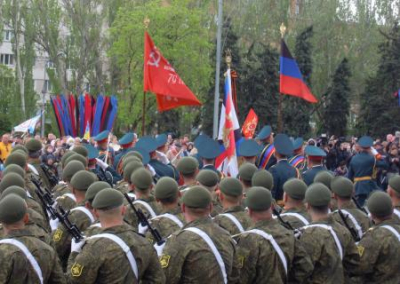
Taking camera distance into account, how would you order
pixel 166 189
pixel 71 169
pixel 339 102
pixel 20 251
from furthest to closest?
pixel 339 102, pixel 71 169, pixel 166 189, pixel 20 251

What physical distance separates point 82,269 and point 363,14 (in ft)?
154

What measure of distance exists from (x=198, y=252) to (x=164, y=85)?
1143 cm

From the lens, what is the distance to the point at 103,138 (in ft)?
46.2

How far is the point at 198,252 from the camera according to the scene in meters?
6.53

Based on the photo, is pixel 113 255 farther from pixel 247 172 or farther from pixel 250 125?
pixel 250 125

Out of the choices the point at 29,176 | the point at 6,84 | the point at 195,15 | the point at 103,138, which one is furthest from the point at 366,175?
the point at 6,84

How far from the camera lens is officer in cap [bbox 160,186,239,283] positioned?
6.53m

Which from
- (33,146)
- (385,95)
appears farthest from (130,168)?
(385,95)

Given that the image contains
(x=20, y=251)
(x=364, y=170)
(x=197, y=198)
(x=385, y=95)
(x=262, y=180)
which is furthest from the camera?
(x=385, y=95)

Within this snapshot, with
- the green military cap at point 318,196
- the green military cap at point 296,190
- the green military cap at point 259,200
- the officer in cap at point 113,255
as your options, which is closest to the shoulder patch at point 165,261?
the officer in cap at point 113,255

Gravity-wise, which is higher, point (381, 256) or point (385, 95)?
point (385, 95)

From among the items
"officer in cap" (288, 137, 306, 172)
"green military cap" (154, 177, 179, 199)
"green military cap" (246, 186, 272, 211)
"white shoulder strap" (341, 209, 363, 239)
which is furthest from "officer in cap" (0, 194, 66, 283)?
"officer in cap" (288, 137, 306, 172)

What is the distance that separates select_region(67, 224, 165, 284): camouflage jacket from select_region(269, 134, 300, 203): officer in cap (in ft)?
18.7

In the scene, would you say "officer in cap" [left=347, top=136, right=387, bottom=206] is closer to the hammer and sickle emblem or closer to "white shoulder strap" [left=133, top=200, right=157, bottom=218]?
the hammer and sickle emblem
